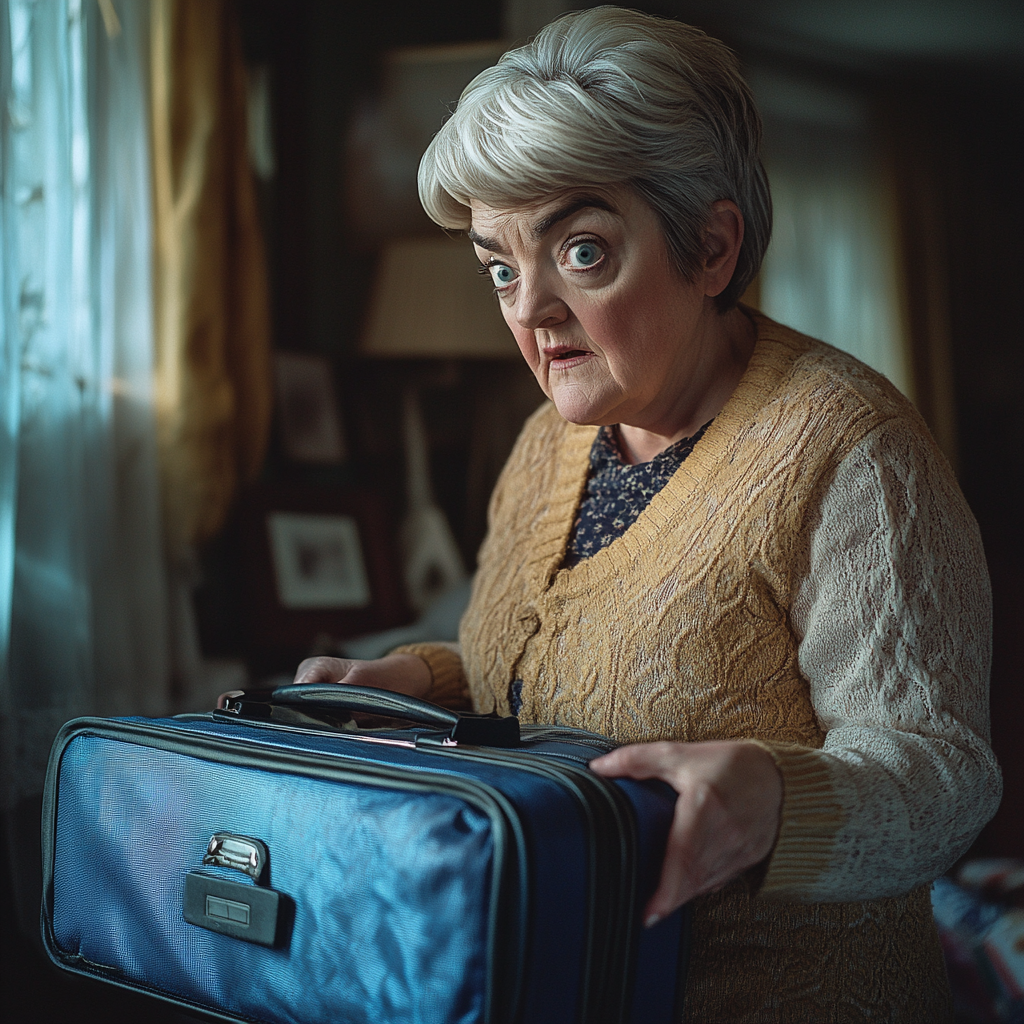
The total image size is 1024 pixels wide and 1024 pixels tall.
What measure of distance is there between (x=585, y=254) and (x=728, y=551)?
27 cm

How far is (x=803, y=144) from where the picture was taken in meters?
3.66

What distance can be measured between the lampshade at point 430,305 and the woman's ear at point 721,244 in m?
1.88

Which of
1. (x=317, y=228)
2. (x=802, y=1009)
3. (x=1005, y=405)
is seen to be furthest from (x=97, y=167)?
(x=1005, y=405)

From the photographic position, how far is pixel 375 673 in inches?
39.2

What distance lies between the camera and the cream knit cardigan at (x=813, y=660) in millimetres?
665

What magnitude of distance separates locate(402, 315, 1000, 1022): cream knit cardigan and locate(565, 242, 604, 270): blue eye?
176 mm

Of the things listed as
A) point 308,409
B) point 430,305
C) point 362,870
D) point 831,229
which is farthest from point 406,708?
point 831,229

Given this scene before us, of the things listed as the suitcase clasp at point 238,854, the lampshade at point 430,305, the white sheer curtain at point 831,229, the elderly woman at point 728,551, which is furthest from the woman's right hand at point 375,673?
the white sheer curtain at point 831,229

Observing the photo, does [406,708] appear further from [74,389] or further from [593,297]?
[74,389]

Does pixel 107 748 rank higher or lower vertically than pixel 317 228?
lower

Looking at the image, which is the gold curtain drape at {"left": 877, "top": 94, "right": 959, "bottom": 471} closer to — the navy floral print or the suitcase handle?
the navy floral print

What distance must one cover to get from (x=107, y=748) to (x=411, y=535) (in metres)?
1.95

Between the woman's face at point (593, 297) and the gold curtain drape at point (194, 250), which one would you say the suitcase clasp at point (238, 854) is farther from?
the gold curtain drape at point (194, 250)

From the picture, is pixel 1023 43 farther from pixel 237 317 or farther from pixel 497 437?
pixel 237 317
